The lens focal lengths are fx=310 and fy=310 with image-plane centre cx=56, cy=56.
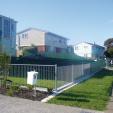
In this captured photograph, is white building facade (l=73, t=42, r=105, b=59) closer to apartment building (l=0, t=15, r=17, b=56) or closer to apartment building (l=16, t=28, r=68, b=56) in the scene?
apartment building (l=16, t=28, r=68, b=56)

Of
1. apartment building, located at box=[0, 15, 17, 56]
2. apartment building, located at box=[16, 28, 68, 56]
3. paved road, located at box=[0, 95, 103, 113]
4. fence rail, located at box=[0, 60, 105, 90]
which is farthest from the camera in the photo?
apartment building, located at box=[16, 28, 68, 56]

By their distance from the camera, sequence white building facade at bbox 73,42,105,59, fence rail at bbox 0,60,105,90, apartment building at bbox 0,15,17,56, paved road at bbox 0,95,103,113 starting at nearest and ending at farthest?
1. paved road at bbox 0,95,103,113
2. fence rail at bbox 0,60,105,90
3. apartment building at bbox 0,15,17,56
4. white building facade at bbox 73,42,105,59

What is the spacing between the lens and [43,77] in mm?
19344

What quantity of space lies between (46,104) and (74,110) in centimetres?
118

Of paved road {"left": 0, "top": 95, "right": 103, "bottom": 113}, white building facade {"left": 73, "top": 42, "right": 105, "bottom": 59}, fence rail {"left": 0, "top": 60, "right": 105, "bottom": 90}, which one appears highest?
white building facade {"left": 73, "top": 42, "right": 105, "bottom": 59}

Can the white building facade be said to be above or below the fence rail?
above

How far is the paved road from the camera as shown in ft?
30.5

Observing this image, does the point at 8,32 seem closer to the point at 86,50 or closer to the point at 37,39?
the point at 37,39

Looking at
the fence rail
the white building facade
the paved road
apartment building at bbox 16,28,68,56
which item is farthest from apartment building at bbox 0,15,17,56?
the white building facade

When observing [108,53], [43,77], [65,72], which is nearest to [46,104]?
[65,72]

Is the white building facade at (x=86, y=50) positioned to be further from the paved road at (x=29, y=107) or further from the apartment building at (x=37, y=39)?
the paved road at (x=29, y=107)

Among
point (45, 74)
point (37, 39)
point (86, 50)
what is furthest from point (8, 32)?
point (86, 50)

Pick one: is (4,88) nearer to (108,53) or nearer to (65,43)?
(108,53)

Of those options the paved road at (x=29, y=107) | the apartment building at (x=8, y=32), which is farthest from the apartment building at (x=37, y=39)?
the paved road at (x=29, y=107)
